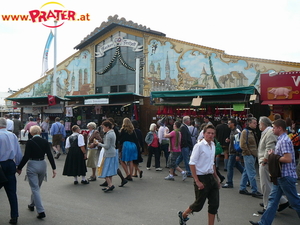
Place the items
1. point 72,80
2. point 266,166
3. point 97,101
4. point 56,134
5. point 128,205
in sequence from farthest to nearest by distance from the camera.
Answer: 1. point 72,80
2. point 97,101
3. point 56,134
4. point 128,205
5. point 266,166

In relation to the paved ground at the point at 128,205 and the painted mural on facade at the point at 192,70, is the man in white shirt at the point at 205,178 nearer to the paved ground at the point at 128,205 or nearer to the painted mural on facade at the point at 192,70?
the paved ground at the point at 128,205

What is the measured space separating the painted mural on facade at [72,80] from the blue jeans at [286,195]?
810 inches

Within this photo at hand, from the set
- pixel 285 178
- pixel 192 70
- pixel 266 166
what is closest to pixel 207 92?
pixel 266 166

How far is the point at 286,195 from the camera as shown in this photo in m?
4.17

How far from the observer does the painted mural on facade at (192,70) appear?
17094mm

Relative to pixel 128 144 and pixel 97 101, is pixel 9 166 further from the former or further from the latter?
pixel 97 101

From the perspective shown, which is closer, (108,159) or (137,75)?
(108,159)

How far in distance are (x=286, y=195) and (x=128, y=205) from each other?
312 centimetres

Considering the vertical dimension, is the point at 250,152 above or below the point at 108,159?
above

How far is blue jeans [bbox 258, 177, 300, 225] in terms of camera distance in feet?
13.5

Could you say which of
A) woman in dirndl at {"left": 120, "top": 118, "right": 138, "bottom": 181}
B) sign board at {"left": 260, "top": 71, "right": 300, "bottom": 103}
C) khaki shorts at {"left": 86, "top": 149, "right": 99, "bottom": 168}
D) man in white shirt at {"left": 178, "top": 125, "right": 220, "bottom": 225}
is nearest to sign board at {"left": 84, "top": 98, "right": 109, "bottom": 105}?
khaki shorts at {"left": 86, "top": 149, "right": 99, "bottom": 168}

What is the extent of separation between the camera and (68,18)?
2000 cm

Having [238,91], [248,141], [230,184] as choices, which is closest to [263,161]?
[248,141]

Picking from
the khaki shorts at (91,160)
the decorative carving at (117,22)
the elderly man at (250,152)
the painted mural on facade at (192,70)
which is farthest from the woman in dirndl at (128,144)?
the decorative carving at (117,22)
